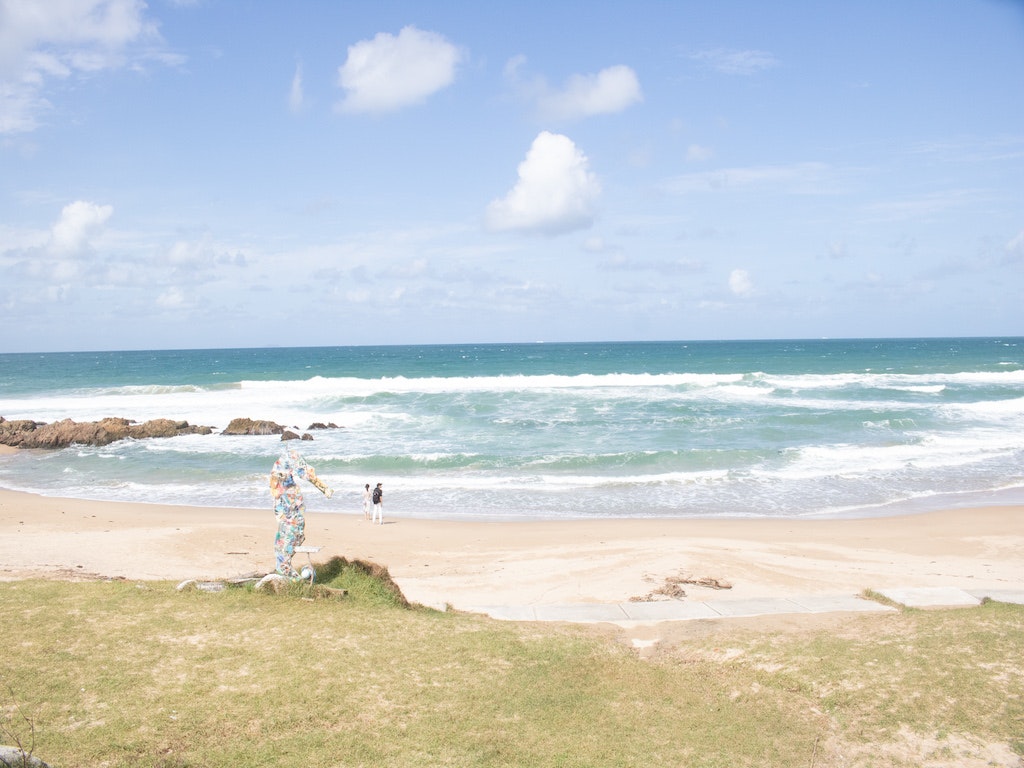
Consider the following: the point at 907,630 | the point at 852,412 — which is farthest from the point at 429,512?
Answer: the point at 852,412

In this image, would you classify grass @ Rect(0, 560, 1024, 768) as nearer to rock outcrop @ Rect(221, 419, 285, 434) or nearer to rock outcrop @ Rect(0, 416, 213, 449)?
rock outcrop @ Rect(221, 419, 285, 434)

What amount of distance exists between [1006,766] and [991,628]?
2.85 metres

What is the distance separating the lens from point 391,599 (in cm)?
948

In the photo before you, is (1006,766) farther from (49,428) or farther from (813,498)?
(49,428)

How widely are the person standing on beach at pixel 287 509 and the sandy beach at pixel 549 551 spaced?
5.39 feet

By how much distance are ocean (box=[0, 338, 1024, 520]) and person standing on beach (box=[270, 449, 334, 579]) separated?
946 cm

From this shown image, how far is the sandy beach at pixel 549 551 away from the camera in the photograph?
1214 cm

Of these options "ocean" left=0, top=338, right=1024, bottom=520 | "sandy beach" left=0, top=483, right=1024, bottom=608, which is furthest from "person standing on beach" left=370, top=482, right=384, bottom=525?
"ocean" left=0, top=338, right=1024, bottom=520

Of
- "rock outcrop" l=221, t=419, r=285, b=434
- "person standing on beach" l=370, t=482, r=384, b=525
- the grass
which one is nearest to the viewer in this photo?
the grass

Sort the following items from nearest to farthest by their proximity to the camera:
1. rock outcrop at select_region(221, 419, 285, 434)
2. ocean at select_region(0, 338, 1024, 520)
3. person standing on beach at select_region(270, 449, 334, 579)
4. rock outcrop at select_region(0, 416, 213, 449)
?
person standing on beach at select_region(270, 449, 334, 579) < ocean at select_region(0, 338, 1024, 520) < rock outcrop at select_region(0, 416, 213, 449) < rock outcrop at select_region(221, 419, 285, 434)

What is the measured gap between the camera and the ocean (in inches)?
808

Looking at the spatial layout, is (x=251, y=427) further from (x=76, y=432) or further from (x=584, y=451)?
(x=584, y=451)

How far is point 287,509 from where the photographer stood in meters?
9.49

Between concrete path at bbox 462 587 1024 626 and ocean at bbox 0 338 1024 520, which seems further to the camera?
ocean at bbox 0 338 1024 520
